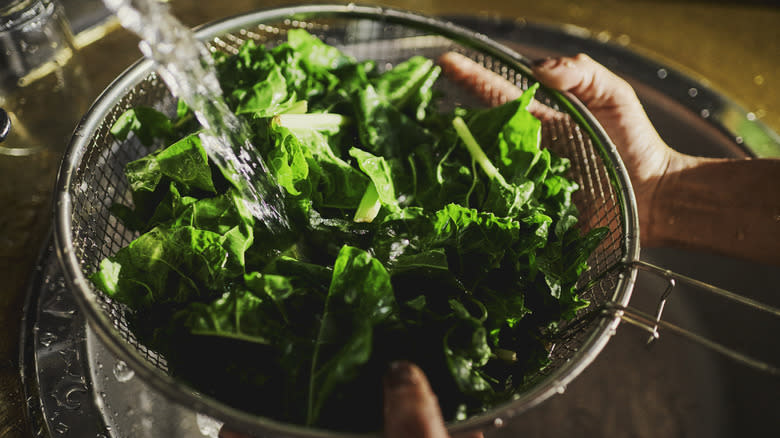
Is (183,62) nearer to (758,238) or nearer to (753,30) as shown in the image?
(758,238)

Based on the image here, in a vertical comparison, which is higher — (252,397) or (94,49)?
(94,49)

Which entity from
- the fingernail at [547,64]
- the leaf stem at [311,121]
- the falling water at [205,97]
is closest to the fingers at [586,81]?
the fingernail at [547,64]

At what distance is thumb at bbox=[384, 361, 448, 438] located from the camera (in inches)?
16.0

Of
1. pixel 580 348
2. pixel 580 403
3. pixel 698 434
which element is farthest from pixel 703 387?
pixel 580 348

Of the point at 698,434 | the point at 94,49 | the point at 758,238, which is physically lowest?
the point at 698,434

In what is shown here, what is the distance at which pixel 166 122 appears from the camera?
0.70 metres

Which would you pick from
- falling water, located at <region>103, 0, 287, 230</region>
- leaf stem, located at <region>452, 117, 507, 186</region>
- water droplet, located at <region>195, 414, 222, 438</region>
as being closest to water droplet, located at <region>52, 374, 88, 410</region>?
water droplet, located at <region>195, 414, 222, 438</region>

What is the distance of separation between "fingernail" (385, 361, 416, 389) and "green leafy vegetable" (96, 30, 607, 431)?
4 centimetres

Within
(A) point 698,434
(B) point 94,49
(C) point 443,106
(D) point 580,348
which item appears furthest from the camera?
(B) point 94,49

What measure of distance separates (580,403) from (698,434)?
0.18 metres

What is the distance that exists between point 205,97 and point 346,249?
0.78 ft

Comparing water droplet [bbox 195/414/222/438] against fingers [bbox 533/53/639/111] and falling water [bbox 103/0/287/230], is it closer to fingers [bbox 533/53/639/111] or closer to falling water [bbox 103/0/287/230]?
falling water [bbox 103/0/287/230]

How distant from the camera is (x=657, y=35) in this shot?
1202 millimetres

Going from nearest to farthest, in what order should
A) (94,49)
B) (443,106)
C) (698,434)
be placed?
(698,434) → (443,106) → (94,49)
